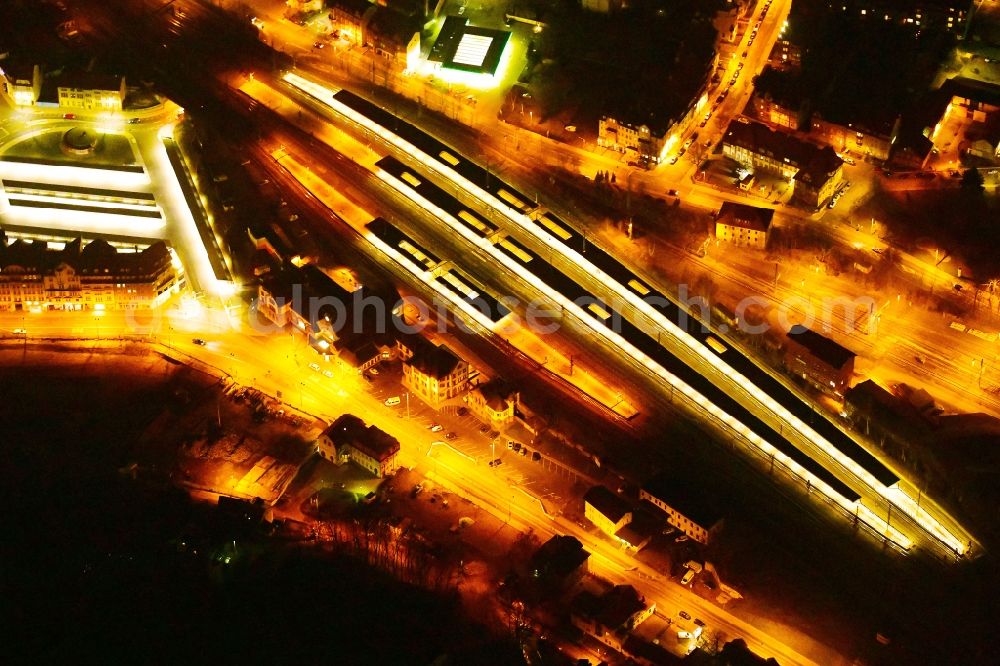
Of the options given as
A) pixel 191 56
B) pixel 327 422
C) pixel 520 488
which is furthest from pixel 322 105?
pixel 520 488

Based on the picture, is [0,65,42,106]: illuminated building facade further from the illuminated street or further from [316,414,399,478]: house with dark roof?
[316,414,399,478]: house with dark roof

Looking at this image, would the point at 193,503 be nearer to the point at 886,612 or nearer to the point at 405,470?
the point at 405,470

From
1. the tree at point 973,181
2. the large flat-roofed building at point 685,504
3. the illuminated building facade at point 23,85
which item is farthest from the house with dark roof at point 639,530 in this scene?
the illuminated building facade at point 23,85

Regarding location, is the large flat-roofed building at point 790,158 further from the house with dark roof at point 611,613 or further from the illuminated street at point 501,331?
the house with dark roof at point 611,613

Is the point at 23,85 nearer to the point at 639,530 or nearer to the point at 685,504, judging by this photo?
→ the point at 639,530

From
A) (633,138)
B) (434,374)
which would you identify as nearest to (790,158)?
(633,138)
